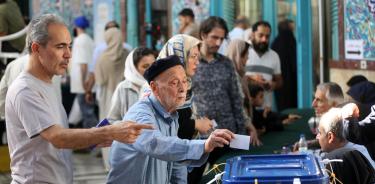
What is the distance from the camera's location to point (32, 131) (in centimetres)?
348

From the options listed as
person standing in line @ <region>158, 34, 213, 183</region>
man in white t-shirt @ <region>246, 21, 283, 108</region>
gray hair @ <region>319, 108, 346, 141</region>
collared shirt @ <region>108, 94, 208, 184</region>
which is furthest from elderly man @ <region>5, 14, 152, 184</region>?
man in white t-shirt @ <region>246, 21, 283, 108</region>

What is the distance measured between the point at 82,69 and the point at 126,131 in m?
7.77

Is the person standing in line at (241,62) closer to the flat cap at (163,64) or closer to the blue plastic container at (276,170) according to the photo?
the flat cap at (163,64)

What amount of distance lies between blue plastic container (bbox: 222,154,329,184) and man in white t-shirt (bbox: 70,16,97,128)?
7.64m

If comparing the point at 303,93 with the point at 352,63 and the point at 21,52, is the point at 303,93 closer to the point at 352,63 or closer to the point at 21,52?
the point at 352,63

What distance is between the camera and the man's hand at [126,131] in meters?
3.38

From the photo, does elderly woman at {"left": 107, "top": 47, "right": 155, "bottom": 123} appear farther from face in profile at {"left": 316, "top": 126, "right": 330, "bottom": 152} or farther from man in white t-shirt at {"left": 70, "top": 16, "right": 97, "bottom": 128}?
man in white t-shirt at {"left": 70, "top": 16, "right": 97, "bottom": 128}

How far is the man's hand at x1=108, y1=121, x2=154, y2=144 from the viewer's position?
3375 millimetres

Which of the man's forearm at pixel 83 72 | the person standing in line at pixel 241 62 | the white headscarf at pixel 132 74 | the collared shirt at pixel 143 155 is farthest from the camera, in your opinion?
the man's forearm at pixel 83 72

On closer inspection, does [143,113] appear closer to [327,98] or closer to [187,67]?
[187,67]

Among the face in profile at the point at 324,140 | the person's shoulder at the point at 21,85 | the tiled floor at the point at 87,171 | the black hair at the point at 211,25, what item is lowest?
the tiled floor at the point at 87,171

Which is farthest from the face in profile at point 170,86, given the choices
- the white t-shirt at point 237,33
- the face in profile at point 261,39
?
the white t-shirt at point 237,33

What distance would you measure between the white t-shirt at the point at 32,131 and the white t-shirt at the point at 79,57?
24.2 ft

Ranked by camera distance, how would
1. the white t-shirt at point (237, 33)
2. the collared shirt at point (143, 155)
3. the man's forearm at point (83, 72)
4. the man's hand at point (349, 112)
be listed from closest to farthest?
the collared shirt at point (143, 155) < the man's hand at point (349, 112) < the white t-shirt at point (237, 33) < the man's forearm at point (83, 72)
